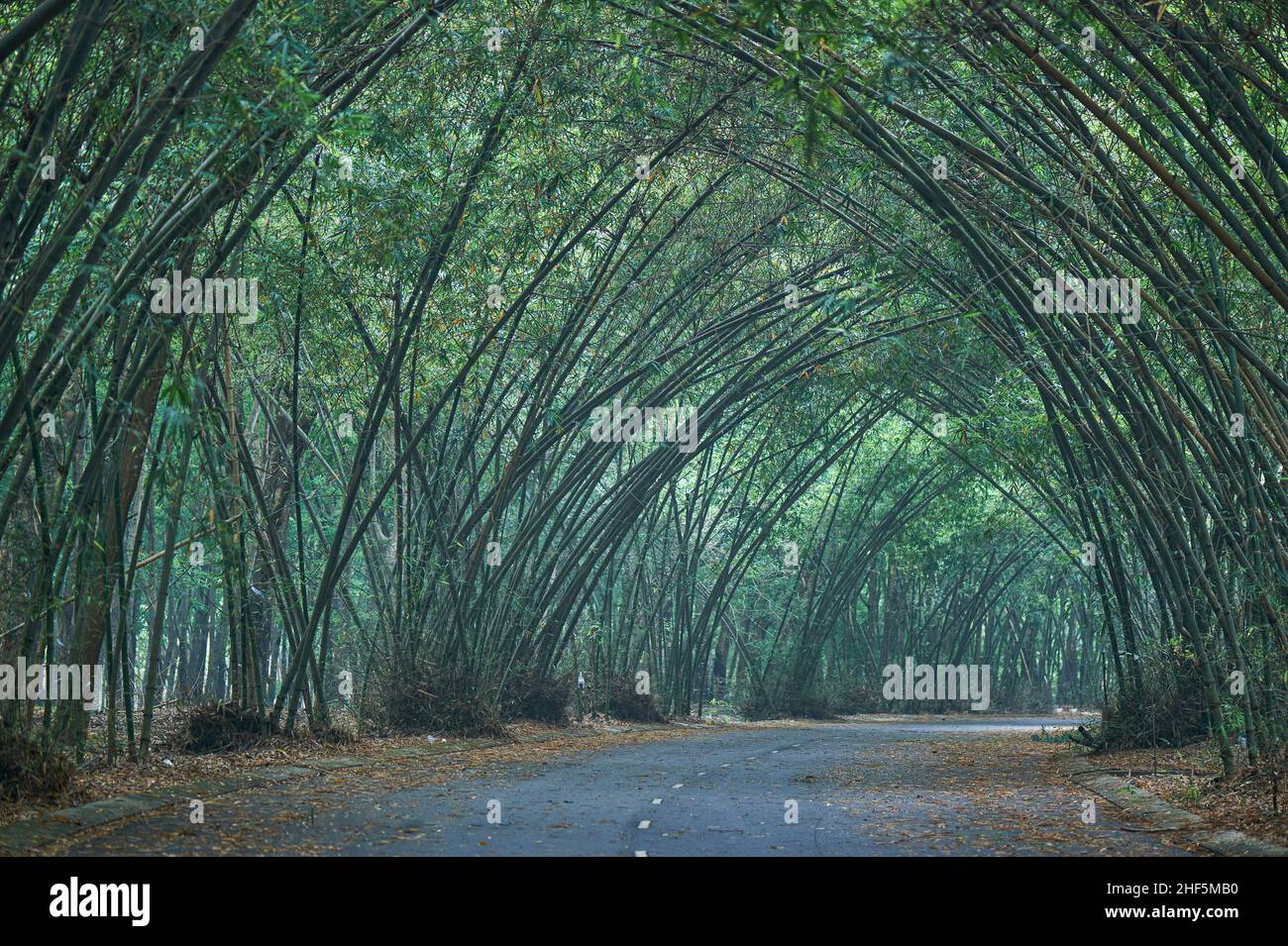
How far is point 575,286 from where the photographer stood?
30.8ft

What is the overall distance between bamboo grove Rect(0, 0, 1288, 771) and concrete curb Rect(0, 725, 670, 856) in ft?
1.58

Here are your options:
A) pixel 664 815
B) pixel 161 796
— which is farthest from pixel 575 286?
pixel 161 796

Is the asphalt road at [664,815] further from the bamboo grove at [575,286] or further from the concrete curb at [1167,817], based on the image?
the bamboo grove at [575,286]

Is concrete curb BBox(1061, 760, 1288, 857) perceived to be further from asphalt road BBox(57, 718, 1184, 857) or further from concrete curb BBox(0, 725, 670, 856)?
concrete curb BBox(0, 725, 670, 856)

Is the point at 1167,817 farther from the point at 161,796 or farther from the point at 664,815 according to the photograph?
the point at 161,796

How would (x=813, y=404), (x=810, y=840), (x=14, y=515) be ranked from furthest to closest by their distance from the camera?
(x=813, y=404) → (x=14, y=515) → (x=810, y=840)

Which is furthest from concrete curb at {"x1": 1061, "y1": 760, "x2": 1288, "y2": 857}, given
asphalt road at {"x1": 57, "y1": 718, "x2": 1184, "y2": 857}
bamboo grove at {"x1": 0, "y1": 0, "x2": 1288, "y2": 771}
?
bamboo grove at {"x1": 0, "y1": 0, "x2": 1288, "y2": 771}

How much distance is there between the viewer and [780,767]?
318 inches

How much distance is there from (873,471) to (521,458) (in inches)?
334

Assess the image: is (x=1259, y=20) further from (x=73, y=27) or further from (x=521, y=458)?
(x=521, y=458)

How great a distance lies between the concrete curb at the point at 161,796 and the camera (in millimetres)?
4164

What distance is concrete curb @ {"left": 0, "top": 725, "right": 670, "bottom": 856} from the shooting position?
416 cm

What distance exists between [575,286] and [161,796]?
5.23 metres

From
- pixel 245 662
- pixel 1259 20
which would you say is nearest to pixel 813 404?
pixel 245 662
